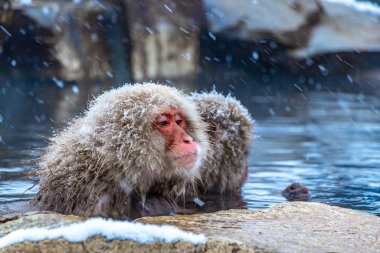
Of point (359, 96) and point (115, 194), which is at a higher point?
point (359, 96)

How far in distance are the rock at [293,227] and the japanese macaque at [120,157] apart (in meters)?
0.43

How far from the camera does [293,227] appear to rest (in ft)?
9.21

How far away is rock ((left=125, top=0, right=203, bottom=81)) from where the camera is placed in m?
Answer: 13.1

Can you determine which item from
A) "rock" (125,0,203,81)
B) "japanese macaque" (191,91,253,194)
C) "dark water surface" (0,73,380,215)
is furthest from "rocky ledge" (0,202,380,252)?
"rock" (125,0,203,81)

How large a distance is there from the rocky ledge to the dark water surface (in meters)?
0.89

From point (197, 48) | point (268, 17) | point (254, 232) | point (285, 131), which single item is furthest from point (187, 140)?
point (197, 48)

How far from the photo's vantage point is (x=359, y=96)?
1181cm

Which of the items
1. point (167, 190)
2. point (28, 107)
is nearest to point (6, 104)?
point (28, 107)

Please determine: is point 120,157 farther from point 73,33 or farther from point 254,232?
point 73,33

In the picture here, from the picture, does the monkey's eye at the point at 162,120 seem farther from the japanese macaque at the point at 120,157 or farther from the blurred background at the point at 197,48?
the blurred background at the point at 197,48

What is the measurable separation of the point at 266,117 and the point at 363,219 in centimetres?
608

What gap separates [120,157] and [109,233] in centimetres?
95

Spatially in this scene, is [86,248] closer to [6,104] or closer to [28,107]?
[28,107]

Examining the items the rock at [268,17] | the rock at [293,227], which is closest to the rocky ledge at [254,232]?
the rock at [293,227]
